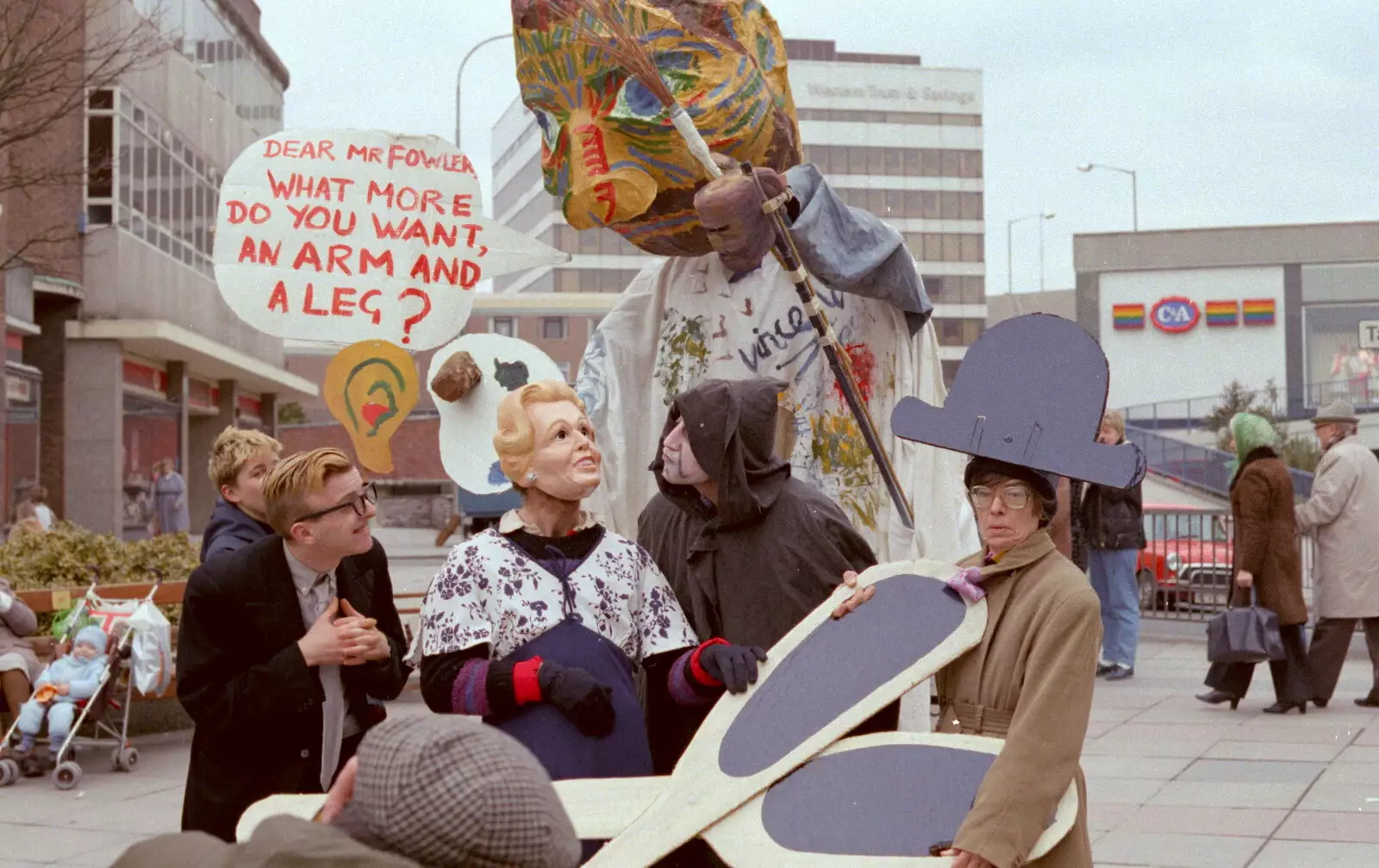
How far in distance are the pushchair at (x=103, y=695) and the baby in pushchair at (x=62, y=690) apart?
0.03 m

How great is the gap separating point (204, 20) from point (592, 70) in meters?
33.7

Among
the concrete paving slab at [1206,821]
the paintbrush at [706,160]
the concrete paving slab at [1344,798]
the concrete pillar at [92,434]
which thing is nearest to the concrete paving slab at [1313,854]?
the concrete paving slab at [1206,821]

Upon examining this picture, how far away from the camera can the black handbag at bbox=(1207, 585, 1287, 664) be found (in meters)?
9.73

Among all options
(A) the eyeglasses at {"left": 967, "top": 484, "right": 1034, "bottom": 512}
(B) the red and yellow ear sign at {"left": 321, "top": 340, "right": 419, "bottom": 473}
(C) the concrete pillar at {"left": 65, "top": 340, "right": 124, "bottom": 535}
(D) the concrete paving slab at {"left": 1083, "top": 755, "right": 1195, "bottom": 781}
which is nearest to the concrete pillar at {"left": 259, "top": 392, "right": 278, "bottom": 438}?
(C) the concrete pillar at {"left": 65, "top": 340, "right": 124, "bottom": 535}

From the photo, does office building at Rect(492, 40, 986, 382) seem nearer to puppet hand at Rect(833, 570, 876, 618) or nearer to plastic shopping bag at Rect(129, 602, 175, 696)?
plastic shopping bag at Rect(129, 602, 175, 696)

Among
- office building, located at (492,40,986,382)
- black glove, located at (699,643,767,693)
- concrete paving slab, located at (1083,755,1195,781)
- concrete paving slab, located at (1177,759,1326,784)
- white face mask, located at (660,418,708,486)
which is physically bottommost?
concrete paving slab, located at (1083,755,1195,781)

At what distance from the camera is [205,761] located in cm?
382

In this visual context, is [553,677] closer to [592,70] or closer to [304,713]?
[304,713]

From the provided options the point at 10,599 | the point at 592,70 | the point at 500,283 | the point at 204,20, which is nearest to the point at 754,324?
the point at 592,70

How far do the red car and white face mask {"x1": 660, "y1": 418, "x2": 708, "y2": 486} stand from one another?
12.0 m

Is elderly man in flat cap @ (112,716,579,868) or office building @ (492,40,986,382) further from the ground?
office building @ (492,40,986,382)

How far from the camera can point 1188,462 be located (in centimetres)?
3338

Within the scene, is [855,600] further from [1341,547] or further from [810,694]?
[1341,547]

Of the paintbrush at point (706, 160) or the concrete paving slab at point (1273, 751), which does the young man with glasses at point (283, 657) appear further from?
the concrete paving slab at point (1273, 751)
